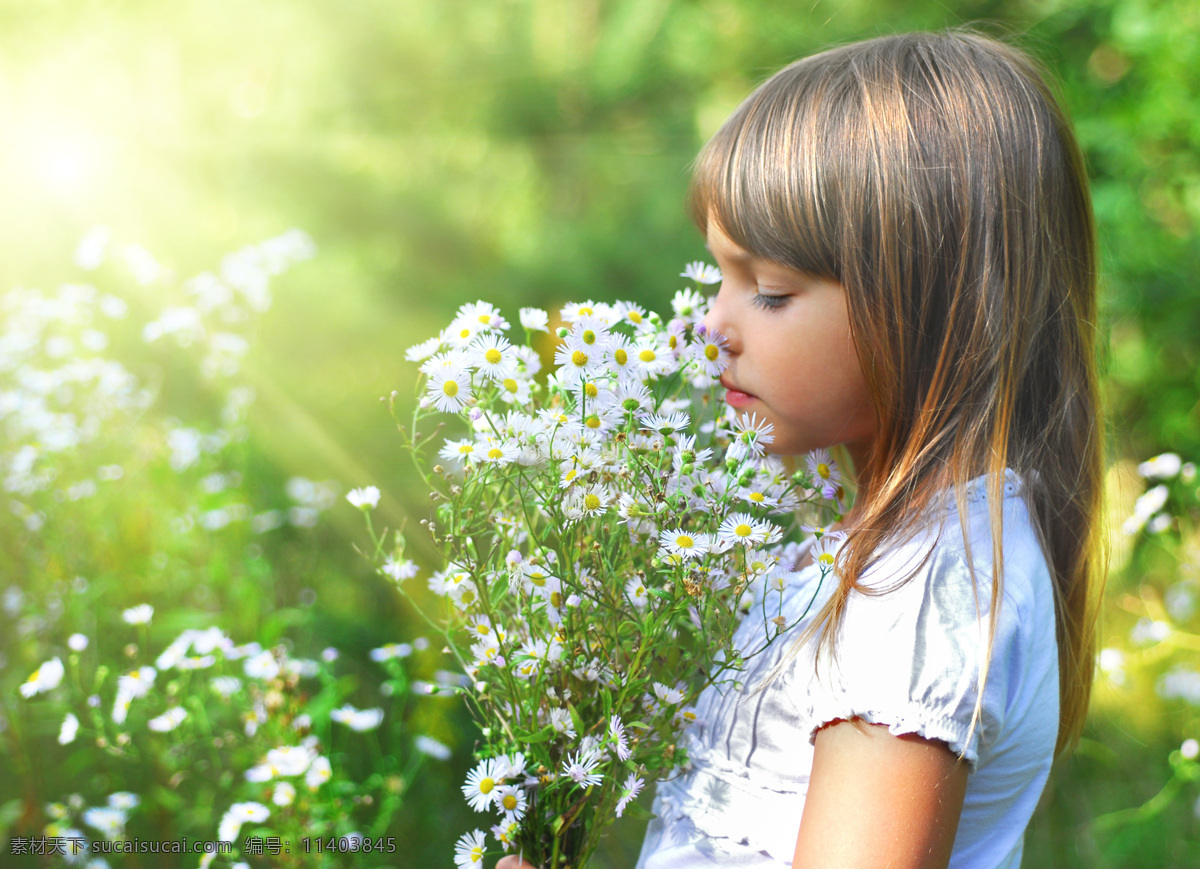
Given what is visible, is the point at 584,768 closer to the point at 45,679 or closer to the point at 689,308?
the point at 689,308

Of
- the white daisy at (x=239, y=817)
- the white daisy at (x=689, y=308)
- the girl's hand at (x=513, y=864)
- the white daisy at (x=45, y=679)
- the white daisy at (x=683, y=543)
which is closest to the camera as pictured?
the white daisy at (x=683, y=543)

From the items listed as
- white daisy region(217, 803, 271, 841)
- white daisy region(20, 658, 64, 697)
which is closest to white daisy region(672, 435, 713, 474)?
white daisy region(217, 803, 271, 841)

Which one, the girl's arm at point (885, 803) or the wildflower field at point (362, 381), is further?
the wildflower field at point (362, 381)

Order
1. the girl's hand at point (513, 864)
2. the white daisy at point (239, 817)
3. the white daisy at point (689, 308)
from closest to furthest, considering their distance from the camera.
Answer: the girl's hand at point (513, 864), the white daisy at point (689, 308), the white daisy at point (239, 817)

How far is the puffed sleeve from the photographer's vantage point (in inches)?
24.5

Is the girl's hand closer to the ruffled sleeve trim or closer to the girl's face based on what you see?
the ruffled sleeve trim

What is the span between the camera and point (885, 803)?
62 cm

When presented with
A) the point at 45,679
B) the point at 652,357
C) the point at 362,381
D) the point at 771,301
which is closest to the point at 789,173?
the point at 771,301

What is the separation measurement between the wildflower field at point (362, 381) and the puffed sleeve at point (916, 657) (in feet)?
0.34

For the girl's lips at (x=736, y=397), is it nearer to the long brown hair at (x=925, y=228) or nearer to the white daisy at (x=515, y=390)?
the long brown hair at (x=925, y=228)

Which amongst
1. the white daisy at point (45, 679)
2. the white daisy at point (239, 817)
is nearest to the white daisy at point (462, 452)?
the white daisy at point (239, 817)

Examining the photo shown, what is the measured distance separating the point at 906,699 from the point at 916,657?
0.03 m

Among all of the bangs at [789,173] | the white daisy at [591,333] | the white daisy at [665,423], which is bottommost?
the white daisy at [665,423]

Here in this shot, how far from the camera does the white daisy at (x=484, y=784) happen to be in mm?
643
